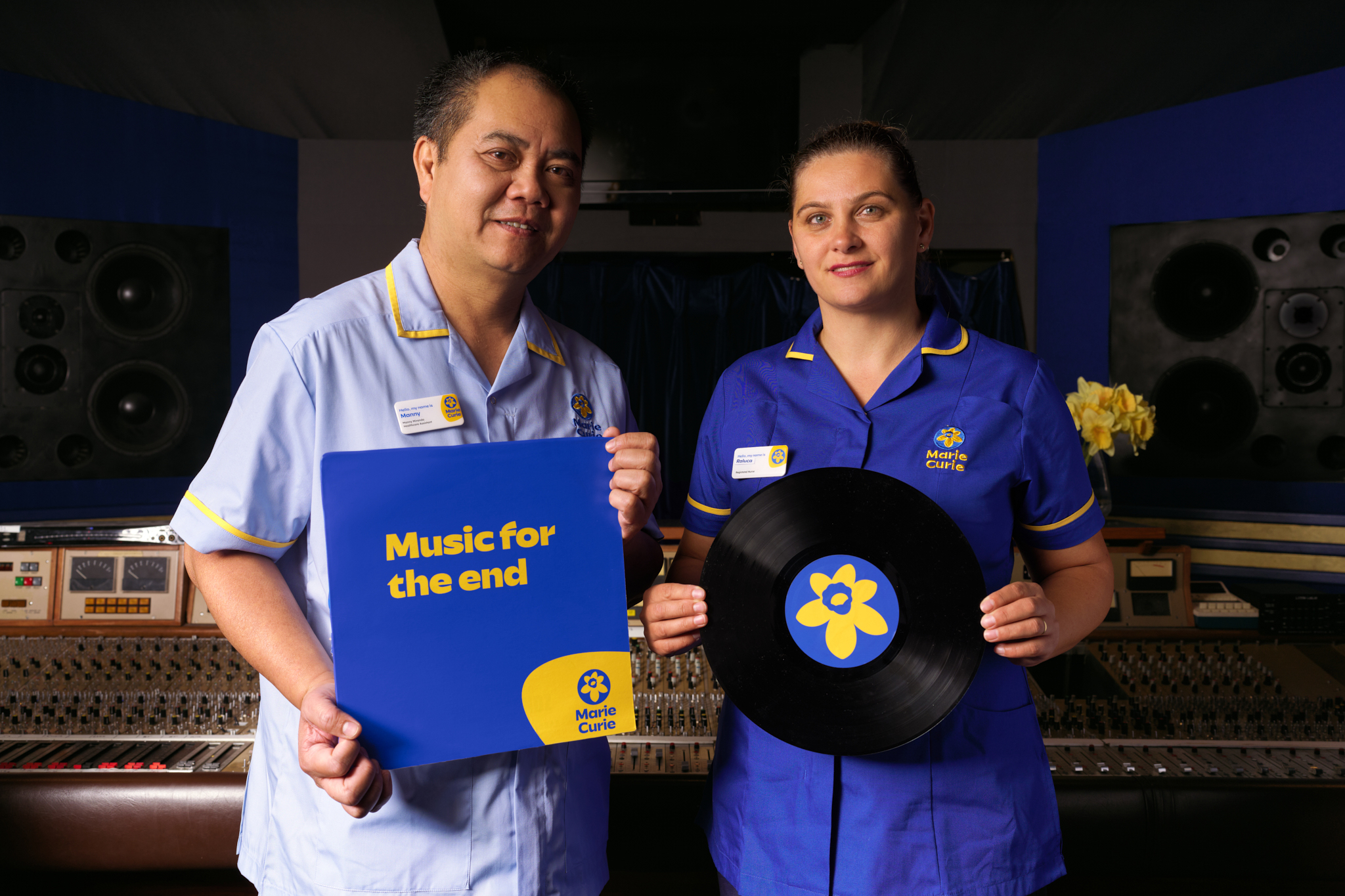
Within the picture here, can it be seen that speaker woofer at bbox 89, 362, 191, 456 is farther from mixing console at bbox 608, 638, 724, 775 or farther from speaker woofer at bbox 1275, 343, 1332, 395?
speaker woofer at bbox 1275, 343, 1332, 395

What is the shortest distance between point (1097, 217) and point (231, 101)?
4595 millimetres

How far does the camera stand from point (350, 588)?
0.93 metres

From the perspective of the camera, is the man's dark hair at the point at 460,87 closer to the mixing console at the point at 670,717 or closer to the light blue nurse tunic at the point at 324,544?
the light blue nurse tunic at the point at 324,544

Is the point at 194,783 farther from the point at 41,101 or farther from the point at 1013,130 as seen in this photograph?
the point at 1013,130

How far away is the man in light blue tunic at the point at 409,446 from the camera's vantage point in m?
0.99

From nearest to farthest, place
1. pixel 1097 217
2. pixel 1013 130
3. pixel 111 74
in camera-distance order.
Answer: pixel 111 74 < pixel 1097 217 < pixel 1013 130

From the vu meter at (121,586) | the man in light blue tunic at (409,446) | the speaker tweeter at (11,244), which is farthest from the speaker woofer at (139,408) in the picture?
the man in light blue tunic at (409,446)

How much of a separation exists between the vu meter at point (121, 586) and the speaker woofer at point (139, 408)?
148 cm

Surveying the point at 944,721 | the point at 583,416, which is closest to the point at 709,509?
the point at 583,416

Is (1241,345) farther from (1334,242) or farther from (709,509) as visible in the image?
(709,509)

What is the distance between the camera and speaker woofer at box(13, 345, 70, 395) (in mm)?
3463

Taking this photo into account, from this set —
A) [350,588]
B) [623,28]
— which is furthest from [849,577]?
[623,28]

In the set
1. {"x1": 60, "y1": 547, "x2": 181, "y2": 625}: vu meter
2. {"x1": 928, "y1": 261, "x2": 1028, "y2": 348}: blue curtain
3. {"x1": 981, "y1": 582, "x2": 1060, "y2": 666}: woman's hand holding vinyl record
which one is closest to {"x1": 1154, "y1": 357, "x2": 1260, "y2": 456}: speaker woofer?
{"x1": 928, "y1": 261, "x2": 1028, "y2": 348}: blue curtain

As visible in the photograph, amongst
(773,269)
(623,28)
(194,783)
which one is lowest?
(194,783)
